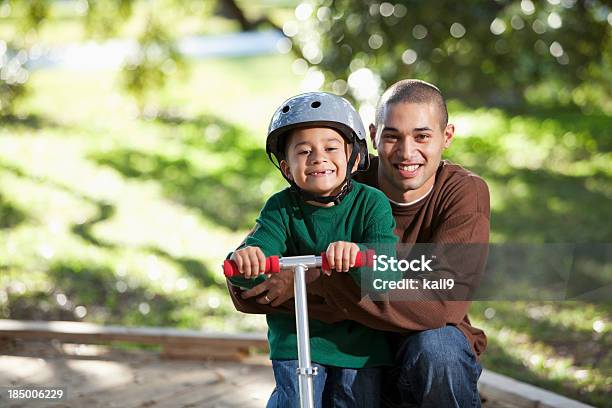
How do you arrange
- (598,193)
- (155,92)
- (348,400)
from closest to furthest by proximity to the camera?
(348,400) → (598,193) → (155,92)

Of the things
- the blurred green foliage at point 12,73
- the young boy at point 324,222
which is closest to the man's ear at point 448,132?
the young boy at point 324,222

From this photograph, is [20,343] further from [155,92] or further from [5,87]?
[155,92]

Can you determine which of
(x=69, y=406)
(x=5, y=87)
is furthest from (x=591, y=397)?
(x=5, y=87)

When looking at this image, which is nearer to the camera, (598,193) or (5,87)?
(598,193)

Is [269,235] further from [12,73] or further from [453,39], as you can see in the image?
[12,73]

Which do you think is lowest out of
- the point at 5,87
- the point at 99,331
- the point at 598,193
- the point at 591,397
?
the point at 591,397

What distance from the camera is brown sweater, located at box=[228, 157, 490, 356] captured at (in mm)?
3299

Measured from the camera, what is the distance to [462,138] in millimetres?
11062

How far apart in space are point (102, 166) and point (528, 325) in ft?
16.6

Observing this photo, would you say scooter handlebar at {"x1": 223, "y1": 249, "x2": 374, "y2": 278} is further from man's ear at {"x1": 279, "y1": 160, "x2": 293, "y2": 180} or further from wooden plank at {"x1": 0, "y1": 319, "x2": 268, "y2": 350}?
wooden plank at {"x1": 0, "y1": 319, "x2": 268, "y2": 350}

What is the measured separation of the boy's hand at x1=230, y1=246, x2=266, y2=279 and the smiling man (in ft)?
1.29

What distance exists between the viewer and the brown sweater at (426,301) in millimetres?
3299

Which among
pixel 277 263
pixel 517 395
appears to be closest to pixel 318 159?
pixel 277 263

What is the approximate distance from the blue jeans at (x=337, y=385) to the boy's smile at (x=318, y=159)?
24.7 inches
